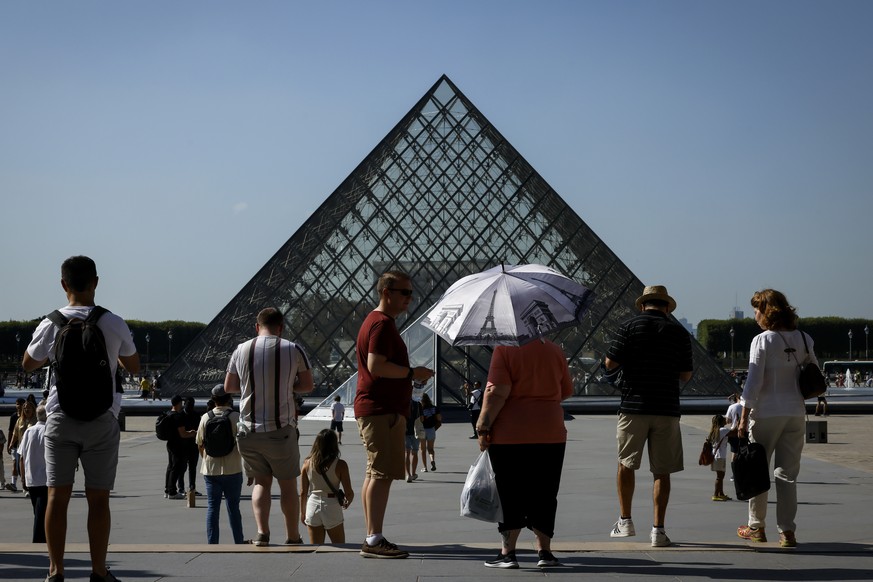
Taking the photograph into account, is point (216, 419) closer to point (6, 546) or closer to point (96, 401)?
point (6, 546)

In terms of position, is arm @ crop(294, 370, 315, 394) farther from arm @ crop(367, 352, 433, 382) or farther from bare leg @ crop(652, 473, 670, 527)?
bare leg @ crop(652, 473, 670, 527)

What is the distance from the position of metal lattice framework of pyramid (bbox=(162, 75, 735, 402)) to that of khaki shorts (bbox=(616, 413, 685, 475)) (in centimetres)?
3022

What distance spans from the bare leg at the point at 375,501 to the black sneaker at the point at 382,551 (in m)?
0.09

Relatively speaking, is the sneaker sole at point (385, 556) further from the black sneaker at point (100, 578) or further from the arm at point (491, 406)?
the black sneaker at point (100, 578)

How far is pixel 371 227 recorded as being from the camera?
41.2 m

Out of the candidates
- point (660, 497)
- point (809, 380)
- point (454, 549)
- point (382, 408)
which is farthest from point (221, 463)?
point (809, 380)

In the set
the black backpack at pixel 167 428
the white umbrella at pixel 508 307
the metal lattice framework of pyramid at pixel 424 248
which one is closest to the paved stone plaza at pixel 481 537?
the black backpack at pixel 167 428

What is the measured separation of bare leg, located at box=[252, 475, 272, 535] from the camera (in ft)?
19.9

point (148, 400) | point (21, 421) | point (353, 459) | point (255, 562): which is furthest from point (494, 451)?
point (148, 400)

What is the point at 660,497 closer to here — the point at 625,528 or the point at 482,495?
the point at 625,528

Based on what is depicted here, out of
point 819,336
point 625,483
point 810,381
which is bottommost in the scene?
point 625,483

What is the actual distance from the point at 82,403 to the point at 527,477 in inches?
86.9

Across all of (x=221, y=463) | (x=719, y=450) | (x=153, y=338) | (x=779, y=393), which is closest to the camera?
(x=779, y=393)

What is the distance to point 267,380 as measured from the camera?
592cm
